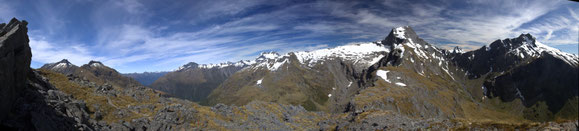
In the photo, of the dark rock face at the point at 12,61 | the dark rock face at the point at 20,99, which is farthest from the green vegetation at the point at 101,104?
the dark rock face at the point at 12,61

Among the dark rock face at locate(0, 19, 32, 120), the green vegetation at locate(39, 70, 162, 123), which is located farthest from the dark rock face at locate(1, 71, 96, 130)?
the green vegetation at locate(39, 70, 162, 123)

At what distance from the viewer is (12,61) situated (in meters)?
16.1

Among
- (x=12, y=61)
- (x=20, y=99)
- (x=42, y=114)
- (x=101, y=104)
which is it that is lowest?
(x=101, y=104)

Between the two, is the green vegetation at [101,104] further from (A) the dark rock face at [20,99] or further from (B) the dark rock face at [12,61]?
(B) the dark rock face at [12,61]

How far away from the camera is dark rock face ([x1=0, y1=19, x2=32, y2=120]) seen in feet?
47.7

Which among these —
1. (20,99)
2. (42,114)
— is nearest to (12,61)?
(20,99)

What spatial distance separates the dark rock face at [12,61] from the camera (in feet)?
47.7

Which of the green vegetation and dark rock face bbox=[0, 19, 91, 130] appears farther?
the green vegetation

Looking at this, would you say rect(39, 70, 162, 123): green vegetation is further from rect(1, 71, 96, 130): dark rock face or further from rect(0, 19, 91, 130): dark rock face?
rect(0, 19, 91, 130): dark rock face

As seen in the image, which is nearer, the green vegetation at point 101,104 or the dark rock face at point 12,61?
the dark rock face at point 12,61

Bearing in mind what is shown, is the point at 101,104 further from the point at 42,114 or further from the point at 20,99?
the point at 42,114

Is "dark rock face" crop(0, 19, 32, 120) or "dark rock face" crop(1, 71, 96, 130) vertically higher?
"dark rock face" crop(0, 19, 32, 120)

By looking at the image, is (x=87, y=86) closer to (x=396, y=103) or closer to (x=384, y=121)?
(x=384, y=121)

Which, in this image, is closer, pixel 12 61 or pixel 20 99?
pixel 12 61
